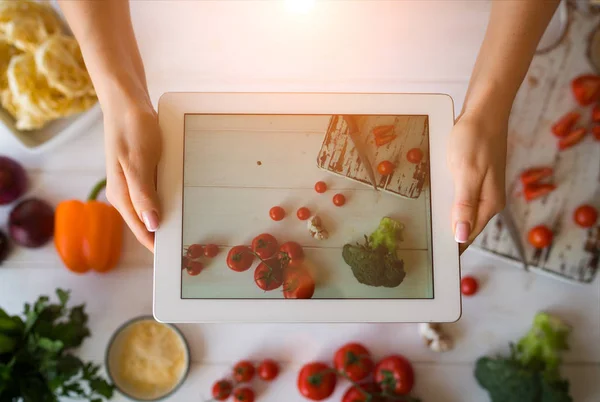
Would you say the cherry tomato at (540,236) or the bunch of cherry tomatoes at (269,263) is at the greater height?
the cherry tomato at (540,236)

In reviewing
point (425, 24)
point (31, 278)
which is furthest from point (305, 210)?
point (31, 278)

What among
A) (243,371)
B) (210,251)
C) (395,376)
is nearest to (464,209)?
(210,251)

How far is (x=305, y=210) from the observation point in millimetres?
631

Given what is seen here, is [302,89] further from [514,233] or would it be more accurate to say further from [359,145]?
[514,233]

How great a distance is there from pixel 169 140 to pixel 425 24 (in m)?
0.58

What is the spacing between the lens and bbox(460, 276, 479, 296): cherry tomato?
915 mm

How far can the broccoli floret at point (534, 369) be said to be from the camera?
0.87 meters

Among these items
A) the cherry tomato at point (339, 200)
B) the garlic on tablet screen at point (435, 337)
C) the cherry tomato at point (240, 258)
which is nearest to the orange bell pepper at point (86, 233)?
the cherry tomato at point (240, 258)

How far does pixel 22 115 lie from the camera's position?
84cm

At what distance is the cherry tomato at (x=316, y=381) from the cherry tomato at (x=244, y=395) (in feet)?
0.32

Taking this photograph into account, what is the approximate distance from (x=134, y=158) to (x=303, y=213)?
9.2 inches

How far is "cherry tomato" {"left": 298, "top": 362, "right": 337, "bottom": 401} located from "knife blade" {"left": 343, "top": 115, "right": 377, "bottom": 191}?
448 mm

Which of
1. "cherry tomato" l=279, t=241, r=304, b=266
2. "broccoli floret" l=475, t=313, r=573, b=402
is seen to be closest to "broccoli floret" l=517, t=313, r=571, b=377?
"broccoli floret" l=475, t=313, r=573, b=402

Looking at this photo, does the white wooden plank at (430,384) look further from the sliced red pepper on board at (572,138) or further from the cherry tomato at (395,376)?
the sliced red pepper on board at (572,138)
